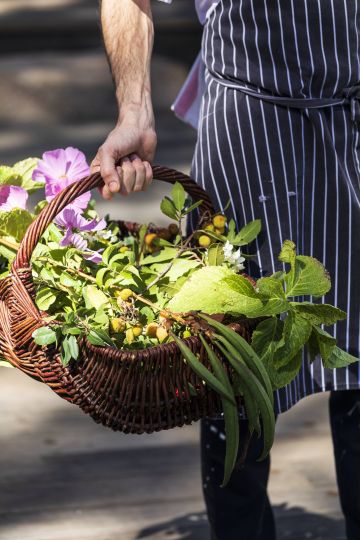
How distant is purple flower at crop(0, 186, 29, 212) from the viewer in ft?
5.86

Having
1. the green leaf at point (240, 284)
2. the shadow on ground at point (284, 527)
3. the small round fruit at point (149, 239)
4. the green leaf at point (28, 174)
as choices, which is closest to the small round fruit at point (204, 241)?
the small round fruit at point (149, 239)

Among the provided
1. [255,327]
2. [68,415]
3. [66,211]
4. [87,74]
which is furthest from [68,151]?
[87,74]

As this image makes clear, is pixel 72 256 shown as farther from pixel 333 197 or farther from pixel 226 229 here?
pixel 333 197

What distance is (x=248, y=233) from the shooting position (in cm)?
178

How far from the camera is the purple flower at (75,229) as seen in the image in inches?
68.0

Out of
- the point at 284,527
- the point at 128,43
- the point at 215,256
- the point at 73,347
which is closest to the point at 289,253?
the point at 215,256

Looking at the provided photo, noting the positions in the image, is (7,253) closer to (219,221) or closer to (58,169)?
(58,169)

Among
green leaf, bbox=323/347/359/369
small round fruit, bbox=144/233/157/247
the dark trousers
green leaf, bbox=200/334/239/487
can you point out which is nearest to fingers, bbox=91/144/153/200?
small round fruit, bbox=144/233/157/247

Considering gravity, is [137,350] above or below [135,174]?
below

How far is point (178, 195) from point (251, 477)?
64 cm

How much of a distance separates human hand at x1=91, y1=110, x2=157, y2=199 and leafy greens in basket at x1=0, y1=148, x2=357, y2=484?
0.19 ft

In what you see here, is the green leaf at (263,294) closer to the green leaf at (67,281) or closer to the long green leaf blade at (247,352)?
the long green leaf blade at (247,352)

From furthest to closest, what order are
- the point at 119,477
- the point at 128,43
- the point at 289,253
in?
the point at 119,477 → the point at 128,43 → the point at 289,253

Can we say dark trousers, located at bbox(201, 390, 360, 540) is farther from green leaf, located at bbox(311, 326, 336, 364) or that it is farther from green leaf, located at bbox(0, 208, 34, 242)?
green leaf, located at bbox(0, 208, 34, 242)
